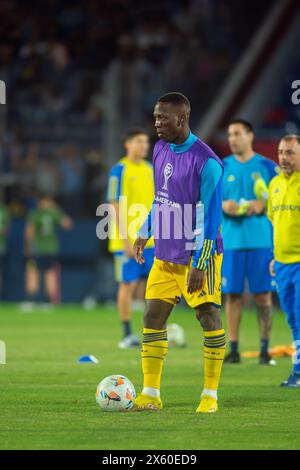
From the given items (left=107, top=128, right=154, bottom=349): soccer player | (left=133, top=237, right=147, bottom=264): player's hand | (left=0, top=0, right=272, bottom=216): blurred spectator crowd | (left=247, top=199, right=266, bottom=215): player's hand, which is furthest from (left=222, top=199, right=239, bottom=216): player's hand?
(left=0, top=0, right=272, bottom=216): blurred spectator crowd

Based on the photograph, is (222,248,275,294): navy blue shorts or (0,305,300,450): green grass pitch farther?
(222,248,275,294): navy blue shorts

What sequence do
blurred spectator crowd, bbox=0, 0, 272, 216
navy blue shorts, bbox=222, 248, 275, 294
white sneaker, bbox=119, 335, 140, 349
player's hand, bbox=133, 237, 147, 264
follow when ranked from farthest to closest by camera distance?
blurred spectator crowd, bbox=0, 0, 272, 216 → white sneaker, bbox=119, 335, 140, 349 → navy blue shorts, bbox=222, 248, 275, 294 → player's hand, bbox=133, 237, 147, 264

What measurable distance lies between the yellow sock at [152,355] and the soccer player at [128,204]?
218 inches

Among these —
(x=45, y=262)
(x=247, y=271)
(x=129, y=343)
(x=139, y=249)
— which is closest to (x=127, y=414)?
(x=139, y=249)

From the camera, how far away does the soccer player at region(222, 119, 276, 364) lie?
40.8 feet

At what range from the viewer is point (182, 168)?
8.48 meters

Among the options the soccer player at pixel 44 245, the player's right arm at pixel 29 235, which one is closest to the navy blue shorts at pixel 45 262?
the soccer player at pixel 44 245

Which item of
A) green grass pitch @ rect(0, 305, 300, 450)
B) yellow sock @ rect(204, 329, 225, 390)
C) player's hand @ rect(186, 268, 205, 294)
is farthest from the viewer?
yellow sock @ rect(204, 329, 225, 390)

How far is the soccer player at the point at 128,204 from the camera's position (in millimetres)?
14336

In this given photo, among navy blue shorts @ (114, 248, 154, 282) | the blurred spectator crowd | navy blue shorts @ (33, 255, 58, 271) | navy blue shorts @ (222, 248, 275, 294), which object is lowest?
navy blue shorts @ (222, 248, 275, 294)

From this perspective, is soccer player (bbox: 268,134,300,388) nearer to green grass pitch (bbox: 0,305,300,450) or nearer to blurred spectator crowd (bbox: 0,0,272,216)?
green grass pitch (bbox: 0,305,300,450)

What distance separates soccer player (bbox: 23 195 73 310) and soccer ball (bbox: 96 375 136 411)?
14.5m

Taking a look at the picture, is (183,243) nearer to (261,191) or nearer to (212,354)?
(212,354)

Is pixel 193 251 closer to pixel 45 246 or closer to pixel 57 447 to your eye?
pixel 57 447
